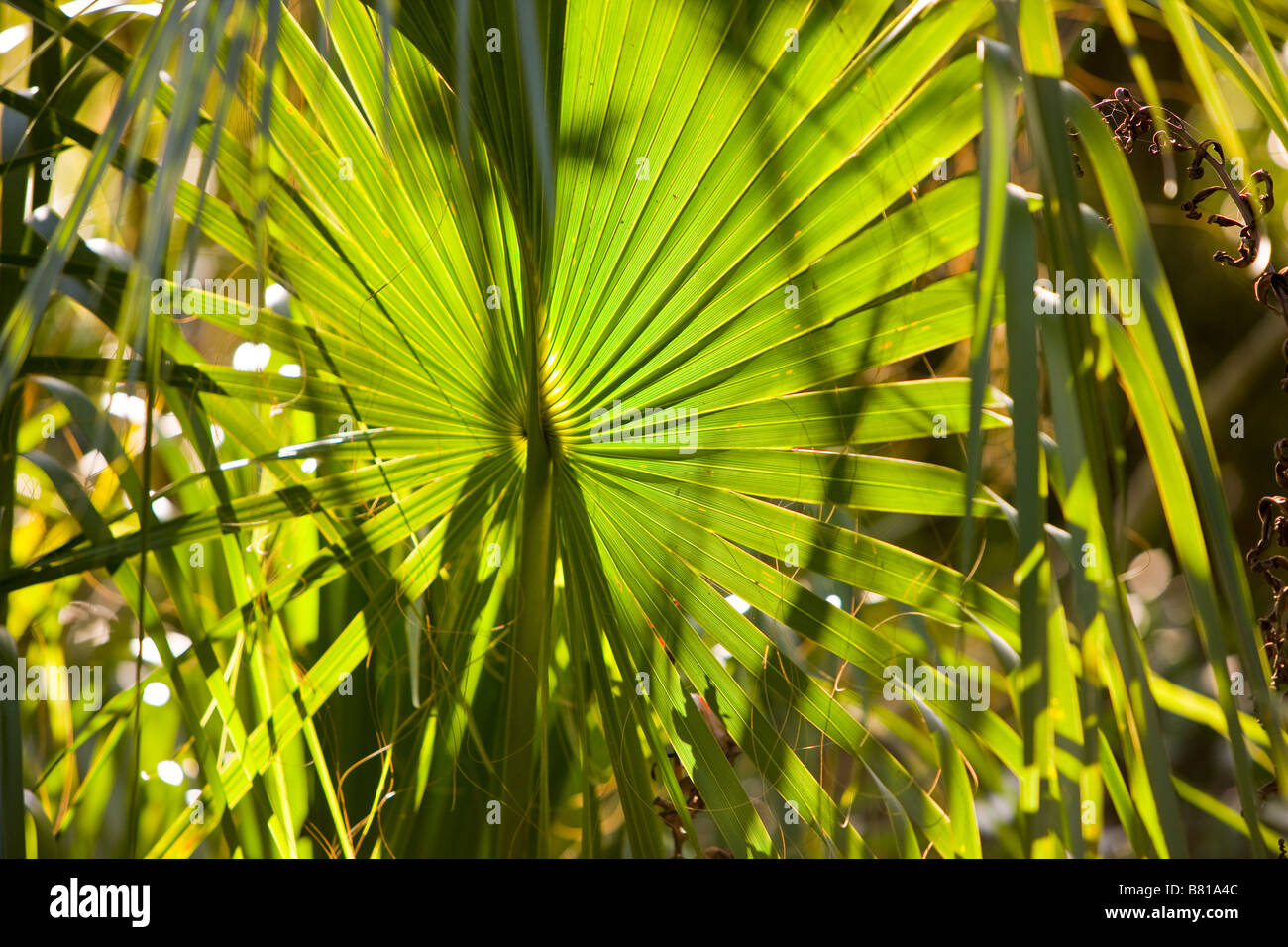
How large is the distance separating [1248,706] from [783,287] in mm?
1285

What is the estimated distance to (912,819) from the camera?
833mm
